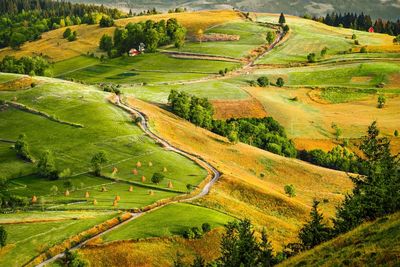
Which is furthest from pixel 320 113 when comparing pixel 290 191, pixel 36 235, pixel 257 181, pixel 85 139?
pixel 36 235

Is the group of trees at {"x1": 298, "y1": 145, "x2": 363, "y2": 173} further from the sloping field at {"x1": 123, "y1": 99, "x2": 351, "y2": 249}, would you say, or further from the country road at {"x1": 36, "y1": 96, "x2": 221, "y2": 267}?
the country road at {"x1": 36, "y1": 96, "x2": 221, "y2": 267}

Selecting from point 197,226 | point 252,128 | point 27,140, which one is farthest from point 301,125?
point 197,226

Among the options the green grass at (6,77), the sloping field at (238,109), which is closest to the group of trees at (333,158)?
the sloping field at (238,109)

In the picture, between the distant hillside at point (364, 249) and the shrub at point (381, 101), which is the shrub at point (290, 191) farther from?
the shrub at point (381, 101)

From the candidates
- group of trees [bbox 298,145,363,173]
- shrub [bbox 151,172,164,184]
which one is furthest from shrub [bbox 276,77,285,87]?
shrub [bbox 151,172,164,184]

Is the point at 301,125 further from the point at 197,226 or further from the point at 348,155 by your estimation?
the point at 197,226

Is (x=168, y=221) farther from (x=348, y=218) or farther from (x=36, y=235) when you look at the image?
(x=348, y=218)
